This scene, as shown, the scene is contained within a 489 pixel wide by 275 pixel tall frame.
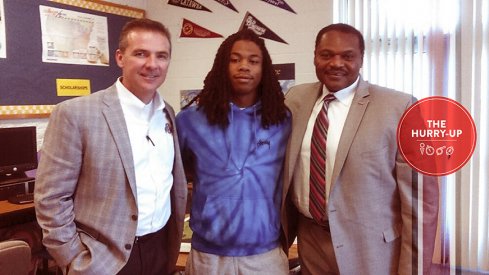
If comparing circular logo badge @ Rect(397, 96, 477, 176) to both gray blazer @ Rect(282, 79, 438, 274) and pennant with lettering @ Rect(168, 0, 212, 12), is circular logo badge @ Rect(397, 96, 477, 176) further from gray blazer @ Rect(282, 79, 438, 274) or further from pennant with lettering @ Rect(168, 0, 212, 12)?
pennant with lettering @ Rect(168, 0, 212, 12)

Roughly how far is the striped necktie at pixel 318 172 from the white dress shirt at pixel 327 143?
0.01 meters

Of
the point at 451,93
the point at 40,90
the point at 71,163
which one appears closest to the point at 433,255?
the point at 451,93

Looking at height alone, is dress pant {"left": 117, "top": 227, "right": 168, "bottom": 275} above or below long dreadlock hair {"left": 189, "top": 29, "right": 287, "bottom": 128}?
below

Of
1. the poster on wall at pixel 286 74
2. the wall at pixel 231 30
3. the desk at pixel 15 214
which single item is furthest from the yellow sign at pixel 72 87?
the poster on wall at pixel 286 74

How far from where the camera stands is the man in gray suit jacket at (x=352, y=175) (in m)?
1.29

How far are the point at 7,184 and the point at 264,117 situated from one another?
6.37 feet

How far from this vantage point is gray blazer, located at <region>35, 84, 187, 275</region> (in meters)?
1.26

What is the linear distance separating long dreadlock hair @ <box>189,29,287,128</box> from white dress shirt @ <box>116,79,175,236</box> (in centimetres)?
16

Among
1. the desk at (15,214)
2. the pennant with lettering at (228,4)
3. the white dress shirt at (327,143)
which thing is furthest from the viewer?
the pennant with lettering at (228,4)

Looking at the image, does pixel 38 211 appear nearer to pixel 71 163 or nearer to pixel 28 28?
pixel 71 163

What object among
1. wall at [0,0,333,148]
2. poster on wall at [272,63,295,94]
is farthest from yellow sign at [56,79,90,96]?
poster on wall at [272,63,295,94]

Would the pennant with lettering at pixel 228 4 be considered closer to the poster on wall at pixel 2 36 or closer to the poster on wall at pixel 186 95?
the poster on wall at pixel 186 95

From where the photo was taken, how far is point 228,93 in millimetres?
1486

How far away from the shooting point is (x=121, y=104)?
4.51 ft
